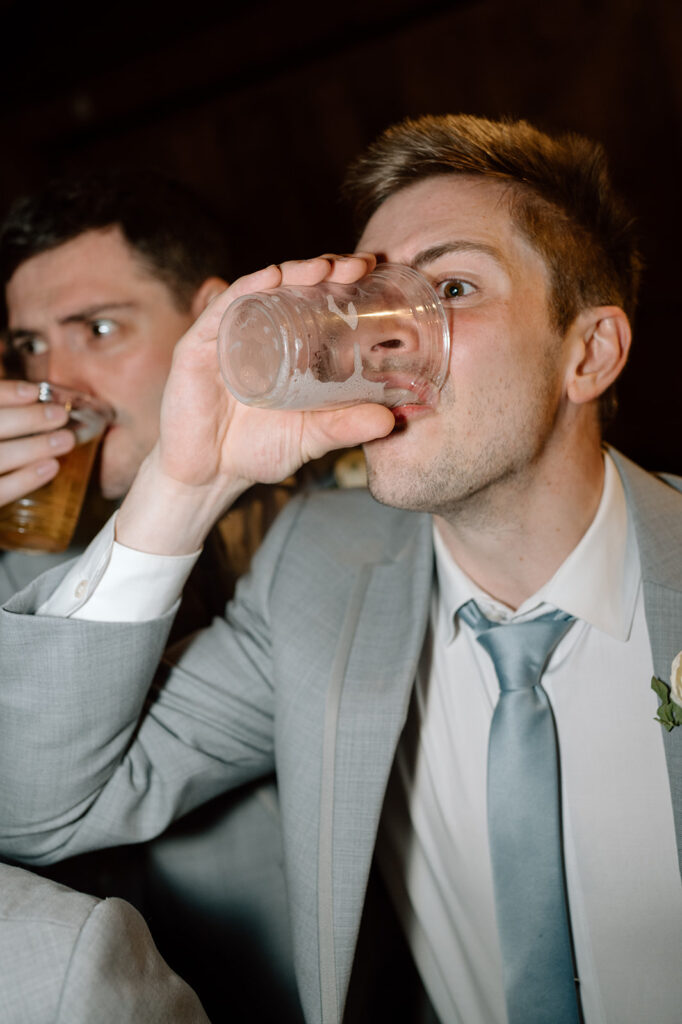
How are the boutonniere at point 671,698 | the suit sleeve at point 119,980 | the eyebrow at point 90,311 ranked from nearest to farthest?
the suit sleeve at point 119,980
the boutonniere at point 671,698
the eyebrow at point 90,311

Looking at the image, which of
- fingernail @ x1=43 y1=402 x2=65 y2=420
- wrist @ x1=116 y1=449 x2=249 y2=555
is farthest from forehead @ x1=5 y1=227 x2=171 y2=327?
wrist @ x1=116 y1=449 x2=249 y2=555

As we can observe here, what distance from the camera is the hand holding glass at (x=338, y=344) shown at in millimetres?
1055

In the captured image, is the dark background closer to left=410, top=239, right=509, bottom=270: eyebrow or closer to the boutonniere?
left=410, top=239, right=509, bottom=270: eyebrow

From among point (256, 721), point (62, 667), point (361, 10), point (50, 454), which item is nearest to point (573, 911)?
point (256, 721)

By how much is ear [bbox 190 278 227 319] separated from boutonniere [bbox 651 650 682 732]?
1336 mm

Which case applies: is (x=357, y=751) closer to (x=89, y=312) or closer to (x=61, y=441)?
(x=61, y=441)

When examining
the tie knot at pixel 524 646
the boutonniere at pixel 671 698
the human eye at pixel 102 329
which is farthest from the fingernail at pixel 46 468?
the boutonniere at pixel 671 698

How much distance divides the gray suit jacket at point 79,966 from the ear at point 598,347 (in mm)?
1088

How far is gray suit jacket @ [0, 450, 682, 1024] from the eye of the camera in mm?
1289

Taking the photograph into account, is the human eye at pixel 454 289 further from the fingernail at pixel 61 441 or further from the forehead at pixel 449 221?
the fingernail at pixel 61 441

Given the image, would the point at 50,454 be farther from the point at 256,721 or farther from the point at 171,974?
the point at 171,974

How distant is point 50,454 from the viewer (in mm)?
1524

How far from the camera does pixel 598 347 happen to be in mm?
1515

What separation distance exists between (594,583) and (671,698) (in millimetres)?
251
